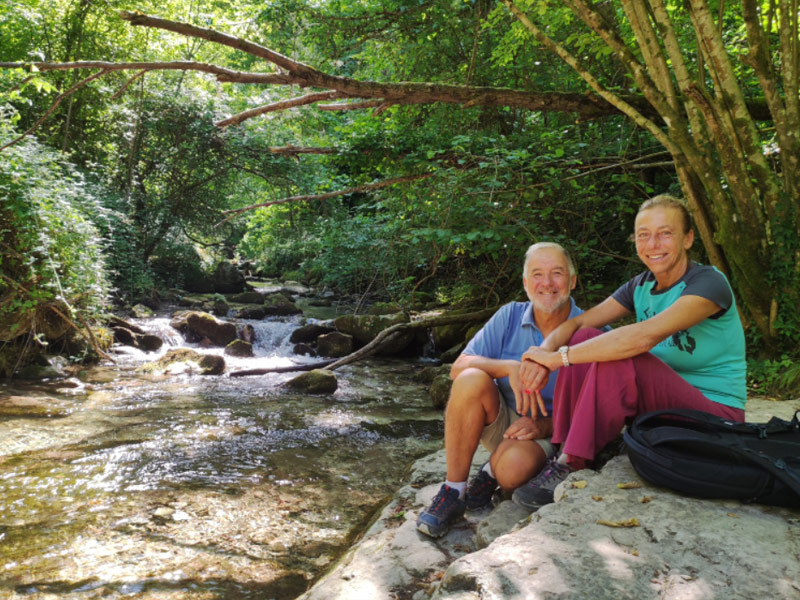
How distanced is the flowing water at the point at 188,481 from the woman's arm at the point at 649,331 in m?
1.93

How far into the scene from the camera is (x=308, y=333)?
11.7 metres

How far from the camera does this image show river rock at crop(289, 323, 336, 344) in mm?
11672

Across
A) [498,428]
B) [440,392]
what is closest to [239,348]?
[440,392]

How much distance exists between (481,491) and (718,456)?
4.02ft

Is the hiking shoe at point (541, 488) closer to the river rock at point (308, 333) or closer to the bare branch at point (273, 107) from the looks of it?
the bare branch at point (273, 107)

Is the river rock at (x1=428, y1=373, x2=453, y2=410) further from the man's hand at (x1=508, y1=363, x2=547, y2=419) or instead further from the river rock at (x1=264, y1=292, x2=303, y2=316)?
the river rock at (x1=264, y1=292, x2=303, y2=316)

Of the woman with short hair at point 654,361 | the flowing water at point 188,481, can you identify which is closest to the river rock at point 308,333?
the flowing water at point 188,481

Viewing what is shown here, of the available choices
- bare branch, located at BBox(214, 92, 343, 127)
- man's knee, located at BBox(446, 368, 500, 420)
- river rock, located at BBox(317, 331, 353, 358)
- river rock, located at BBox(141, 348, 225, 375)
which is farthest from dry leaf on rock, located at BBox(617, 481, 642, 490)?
river rock, located at BBox(317, 331, 353, 358)

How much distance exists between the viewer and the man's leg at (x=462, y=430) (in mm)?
2639

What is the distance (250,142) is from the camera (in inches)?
617

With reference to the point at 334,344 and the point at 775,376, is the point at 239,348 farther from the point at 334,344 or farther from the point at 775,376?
the point at 775,376

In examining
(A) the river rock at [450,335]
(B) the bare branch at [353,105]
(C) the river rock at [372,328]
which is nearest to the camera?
(B) the bare branch at [353,105]

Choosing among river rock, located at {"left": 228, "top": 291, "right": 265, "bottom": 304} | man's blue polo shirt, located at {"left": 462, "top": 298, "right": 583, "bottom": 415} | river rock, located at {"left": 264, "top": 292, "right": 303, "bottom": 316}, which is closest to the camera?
man's blue polo shirt, located at {"left": 462, "top": 298, "right": 583, "bottom": 415}

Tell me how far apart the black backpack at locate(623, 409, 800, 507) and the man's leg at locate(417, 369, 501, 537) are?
0.70 metres
